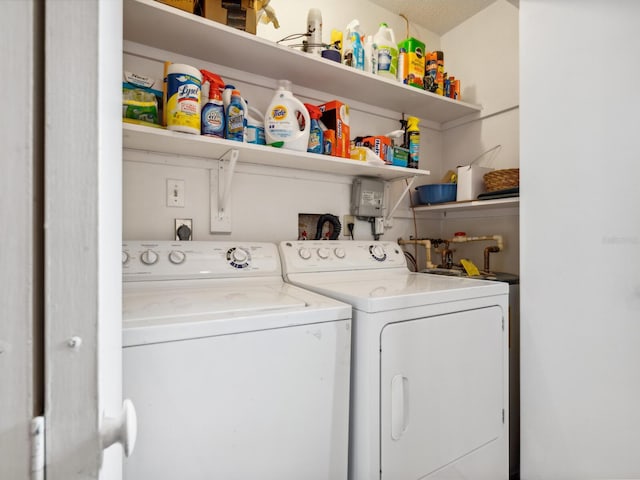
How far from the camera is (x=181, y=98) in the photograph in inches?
50.3

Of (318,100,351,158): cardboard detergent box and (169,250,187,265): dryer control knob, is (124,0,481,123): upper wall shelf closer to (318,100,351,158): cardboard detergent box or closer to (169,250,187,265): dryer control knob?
(318,100,351,158): cardboard detergent box

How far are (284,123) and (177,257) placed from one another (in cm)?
78

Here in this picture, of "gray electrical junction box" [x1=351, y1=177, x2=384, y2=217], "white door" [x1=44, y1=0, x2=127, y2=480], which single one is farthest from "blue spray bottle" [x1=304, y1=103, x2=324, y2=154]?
"white door" [x1=44, y1=0, x2=127, y2=480]

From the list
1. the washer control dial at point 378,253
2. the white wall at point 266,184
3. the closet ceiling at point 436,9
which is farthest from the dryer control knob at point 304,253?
the closet ceiling at point 436,9

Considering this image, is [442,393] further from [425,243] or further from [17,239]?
[17,239]

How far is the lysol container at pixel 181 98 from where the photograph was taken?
127 cm

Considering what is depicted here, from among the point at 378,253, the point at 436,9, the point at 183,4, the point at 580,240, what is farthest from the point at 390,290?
the point at 436,9

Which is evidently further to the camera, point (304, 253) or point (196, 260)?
point (304, 253)

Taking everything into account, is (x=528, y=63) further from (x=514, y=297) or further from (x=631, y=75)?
(x=514, y=297)

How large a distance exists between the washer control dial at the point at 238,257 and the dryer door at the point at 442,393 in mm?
754

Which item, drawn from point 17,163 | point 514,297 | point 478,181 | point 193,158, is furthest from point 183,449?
point 478,181

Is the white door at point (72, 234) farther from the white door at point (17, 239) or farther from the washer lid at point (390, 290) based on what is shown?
the washer lid at point (390, 290)

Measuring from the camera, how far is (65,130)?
343 millimetres

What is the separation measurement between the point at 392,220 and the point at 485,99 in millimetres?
1044
